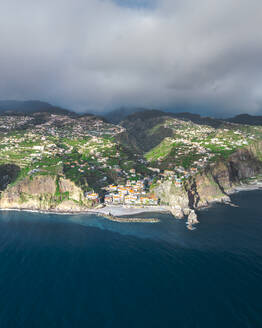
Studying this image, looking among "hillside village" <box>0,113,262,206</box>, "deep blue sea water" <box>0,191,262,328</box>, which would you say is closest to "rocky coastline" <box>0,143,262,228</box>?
"hillside village" <box>0,113,262,206</box>

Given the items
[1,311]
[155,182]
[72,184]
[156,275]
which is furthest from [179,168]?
[1,311]

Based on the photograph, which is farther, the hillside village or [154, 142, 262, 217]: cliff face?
the hillside village

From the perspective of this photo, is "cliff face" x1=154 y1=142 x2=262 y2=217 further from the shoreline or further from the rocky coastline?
the shoreline

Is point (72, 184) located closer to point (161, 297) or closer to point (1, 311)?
point (1, 311)

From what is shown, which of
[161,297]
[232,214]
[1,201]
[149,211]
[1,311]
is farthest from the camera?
[1,201]

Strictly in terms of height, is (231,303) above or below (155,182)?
below

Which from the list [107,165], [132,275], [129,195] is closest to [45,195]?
[129,195]
